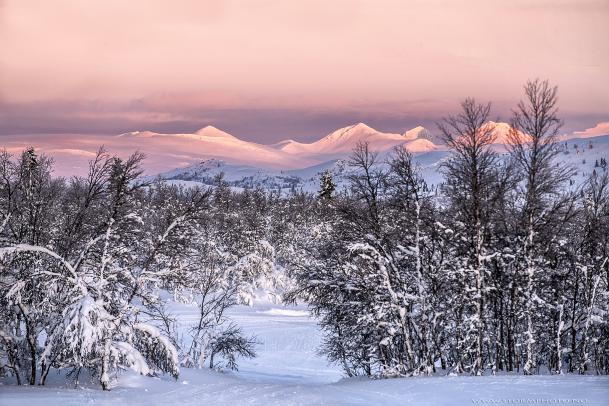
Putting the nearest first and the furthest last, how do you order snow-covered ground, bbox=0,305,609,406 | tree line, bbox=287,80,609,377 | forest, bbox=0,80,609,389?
1. snow-covered ground, bbox=0,305,609,406
2. forest, bbox=0,80,609,389
3. tree line, bbox=287,80,609,377

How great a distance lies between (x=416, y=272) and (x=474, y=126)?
19.8 ft

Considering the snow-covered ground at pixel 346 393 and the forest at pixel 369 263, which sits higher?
the forest at pixel 369 263

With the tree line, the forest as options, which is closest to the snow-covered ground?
the forest

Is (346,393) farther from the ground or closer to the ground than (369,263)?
closer to the ground

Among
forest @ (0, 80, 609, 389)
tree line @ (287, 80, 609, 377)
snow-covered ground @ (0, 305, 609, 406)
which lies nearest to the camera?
snow-covered ground @ (0, 305, 609, 406)

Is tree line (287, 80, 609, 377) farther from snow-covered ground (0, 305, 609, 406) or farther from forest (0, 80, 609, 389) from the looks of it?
snow-covered ground (0, 305, 609, 406)

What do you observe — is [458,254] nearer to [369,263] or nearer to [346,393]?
[369,263]

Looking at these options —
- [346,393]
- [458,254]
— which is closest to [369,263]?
[458,254]

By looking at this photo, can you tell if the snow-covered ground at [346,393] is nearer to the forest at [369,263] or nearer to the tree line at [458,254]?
the forest at [369,263]

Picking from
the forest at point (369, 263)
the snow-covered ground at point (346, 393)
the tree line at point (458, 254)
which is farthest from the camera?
the tree line at point (458, 254)

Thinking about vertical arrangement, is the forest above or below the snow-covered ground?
above

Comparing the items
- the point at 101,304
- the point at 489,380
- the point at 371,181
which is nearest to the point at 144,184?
the point at 101,304

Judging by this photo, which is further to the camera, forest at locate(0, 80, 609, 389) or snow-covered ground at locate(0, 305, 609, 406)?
forest at locate(0, 80, 609, 389)

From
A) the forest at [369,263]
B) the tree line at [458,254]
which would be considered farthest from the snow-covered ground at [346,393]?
the tree line at [458,254]
